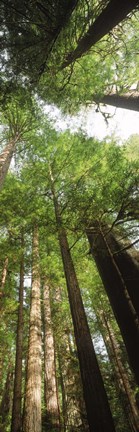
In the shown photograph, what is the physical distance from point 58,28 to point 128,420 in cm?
1109

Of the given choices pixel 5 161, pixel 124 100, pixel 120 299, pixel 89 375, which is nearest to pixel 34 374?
pixel 89 375

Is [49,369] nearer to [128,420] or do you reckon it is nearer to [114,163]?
[128,420]

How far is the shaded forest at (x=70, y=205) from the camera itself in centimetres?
528

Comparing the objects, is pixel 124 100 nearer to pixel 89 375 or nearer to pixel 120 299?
pixel 120 299

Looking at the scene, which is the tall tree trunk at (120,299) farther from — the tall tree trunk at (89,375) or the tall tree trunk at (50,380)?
the tall tree trunk at (50,380)

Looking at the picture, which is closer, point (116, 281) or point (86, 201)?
point (86, 201)

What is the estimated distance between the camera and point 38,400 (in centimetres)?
554

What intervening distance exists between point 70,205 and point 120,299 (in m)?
3.25

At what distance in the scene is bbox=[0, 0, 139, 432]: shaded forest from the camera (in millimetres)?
5281

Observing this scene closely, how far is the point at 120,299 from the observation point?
23.3ft

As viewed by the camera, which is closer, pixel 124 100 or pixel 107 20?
pixel 107 20

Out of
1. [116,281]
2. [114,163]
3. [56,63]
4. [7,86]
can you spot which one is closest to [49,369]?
[116,281]

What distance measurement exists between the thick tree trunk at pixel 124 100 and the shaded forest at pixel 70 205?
69 millimetres

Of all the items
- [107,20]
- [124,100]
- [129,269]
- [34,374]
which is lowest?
[34,374]
